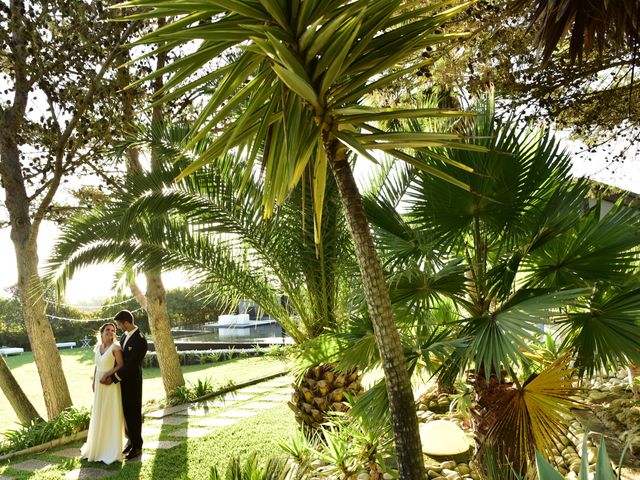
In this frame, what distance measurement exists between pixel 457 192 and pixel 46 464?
20.6 ft

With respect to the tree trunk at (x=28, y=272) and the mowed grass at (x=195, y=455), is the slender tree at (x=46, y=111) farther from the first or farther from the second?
the mowed grass at (x=195, y=455)

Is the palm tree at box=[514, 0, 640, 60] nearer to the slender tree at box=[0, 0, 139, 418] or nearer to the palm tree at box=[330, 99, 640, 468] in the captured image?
the palm tree at box=[330, 99, 640, 468]

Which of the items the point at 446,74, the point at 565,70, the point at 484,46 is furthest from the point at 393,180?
the point at 565,70

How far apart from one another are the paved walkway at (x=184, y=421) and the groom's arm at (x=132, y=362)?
3.39 ft

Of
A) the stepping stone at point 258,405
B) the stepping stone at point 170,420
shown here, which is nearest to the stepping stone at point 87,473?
the stepping stone at point 170,420

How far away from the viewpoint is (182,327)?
33.4m

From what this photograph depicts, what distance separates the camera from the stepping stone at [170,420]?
878cm

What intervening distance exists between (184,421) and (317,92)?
24.8 ft

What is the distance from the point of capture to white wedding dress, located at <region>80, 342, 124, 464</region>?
6816 mm

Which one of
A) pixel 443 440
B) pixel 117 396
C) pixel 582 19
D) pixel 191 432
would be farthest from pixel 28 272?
pixel 582 19

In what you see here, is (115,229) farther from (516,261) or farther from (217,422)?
(516,261)

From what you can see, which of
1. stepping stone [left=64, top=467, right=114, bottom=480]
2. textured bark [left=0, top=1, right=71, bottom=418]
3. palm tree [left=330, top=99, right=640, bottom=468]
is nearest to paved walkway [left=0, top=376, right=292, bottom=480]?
stepping stone [left=64, top=467, right=114, bottom=480]

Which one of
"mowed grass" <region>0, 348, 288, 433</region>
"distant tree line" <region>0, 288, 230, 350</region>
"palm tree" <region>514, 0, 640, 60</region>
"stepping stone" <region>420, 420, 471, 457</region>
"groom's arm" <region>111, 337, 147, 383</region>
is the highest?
"palm tree" <region>514, 0, 640, 60</region>

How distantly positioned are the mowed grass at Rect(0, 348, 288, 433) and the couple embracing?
4.23 meters
